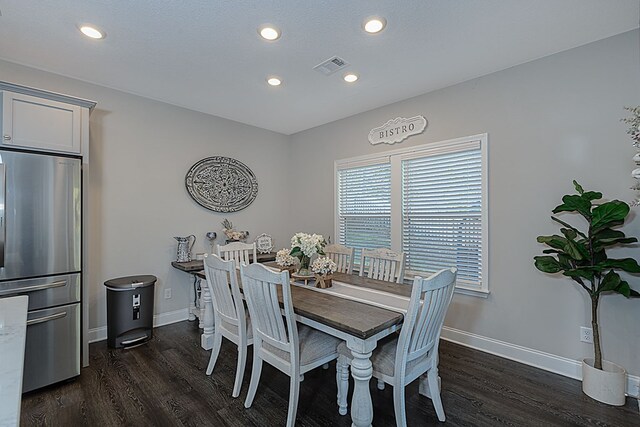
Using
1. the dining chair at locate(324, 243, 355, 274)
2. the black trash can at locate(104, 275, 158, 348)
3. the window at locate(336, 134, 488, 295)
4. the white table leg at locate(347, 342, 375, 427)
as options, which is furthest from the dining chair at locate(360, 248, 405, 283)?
the black trash can at locate(104, 275, 158, 348)

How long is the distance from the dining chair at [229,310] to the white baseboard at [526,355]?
7.16 ft

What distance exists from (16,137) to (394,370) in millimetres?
3237

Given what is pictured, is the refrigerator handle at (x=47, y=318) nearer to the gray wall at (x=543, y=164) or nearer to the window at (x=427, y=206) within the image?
the window at (x=427, y=206)

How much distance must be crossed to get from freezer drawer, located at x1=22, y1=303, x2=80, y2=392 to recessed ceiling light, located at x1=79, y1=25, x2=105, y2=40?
2.16 m

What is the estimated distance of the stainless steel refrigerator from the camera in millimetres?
2281

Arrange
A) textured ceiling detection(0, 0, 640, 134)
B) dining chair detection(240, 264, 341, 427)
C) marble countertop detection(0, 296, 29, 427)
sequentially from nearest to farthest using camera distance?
1. marble countertop detection(0, 296, 29, 427)
2. dining chair detection(240, 264, 341, 427)
3. textured ceiling detection(0, 0, 640, 134)

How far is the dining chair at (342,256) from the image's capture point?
338cm

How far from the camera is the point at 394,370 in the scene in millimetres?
1814

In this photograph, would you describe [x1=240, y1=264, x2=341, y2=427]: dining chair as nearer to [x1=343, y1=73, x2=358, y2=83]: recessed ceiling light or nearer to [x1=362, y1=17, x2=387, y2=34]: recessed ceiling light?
[x1=362, y1=17, x2=387, y2=34]: recessed ceiling light

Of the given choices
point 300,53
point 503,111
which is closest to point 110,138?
point 300,53

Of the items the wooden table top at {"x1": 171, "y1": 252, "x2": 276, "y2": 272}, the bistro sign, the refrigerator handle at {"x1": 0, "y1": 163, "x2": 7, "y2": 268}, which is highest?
the bistro sign

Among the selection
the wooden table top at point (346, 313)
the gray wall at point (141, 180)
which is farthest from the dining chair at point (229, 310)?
the gray wall at point (141, 180)

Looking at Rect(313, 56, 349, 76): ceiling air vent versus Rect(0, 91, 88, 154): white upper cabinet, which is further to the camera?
Rect(313, 56, 349, 76): ceiling air vent

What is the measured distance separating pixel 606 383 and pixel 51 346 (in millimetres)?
4210
